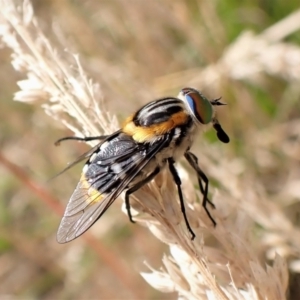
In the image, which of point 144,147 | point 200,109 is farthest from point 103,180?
point 200,109

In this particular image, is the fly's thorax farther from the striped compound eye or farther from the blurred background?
the blurred background

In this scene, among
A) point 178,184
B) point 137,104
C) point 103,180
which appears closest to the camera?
point 178,184

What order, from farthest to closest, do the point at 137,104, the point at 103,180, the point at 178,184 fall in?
the point at 137,104
the point at 103,180
the point at 178,184

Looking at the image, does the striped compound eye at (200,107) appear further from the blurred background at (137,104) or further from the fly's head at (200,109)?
the blurred background at (137,104)

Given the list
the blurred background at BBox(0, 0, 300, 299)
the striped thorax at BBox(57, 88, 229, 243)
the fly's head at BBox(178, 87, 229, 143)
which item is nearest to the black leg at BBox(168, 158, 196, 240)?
the striped thorax at BBox(57, 88, 229, 243)

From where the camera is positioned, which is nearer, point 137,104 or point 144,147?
point 144,147

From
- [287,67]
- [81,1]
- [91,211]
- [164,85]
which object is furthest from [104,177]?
[81,1]

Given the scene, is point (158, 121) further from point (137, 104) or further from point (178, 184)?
point (137, 104)
